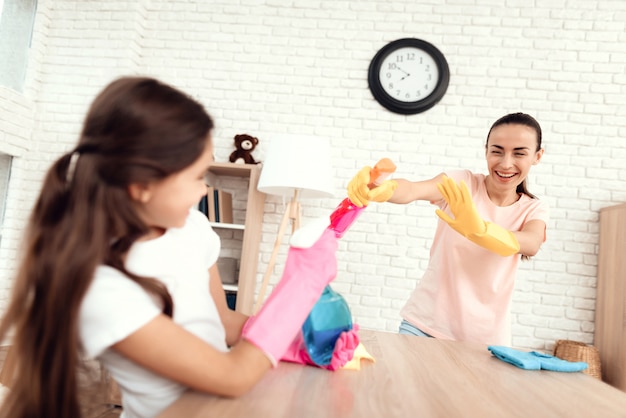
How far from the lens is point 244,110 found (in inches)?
144

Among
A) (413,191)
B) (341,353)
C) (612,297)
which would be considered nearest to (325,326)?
(341,353)

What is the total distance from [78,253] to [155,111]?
22 centimetres

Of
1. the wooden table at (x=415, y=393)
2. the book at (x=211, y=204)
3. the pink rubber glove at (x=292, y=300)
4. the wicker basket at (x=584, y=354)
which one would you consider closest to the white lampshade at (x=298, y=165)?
the book at (x=211, y=204)

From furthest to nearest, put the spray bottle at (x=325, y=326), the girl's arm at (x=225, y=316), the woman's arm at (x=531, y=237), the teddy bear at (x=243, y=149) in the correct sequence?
the teddy bear at (x=243, y=149) → the woman's arm at (x=531, y=237) → the girl's arm at (x=225, y=316) → the spray bottle at (x=325, y=326)

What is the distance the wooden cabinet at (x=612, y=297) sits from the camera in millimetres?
2949

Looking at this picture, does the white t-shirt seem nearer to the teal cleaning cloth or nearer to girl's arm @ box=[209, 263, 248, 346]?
girl's arm @ box=[209, 263, 248, 346]

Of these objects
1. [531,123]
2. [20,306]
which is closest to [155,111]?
[20,306]

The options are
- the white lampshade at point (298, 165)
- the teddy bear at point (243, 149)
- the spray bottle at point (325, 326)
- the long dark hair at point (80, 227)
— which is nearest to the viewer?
the long dark hair at point (80, 227)

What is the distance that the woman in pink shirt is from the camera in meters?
1.73

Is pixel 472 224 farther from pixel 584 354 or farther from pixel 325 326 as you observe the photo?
pixel 584 354

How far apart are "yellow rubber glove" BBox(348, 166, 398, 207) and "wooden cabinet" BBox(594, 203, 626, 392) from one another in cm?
213

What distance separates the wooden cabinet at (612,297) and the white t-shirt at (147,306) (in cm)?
284

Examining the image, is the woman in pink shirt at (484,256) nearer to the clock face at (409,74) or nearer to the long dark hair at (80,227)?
the long dark hair at (80,227)

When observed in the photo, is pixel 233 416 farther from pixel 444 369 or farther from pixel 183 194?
pixel 444 369
